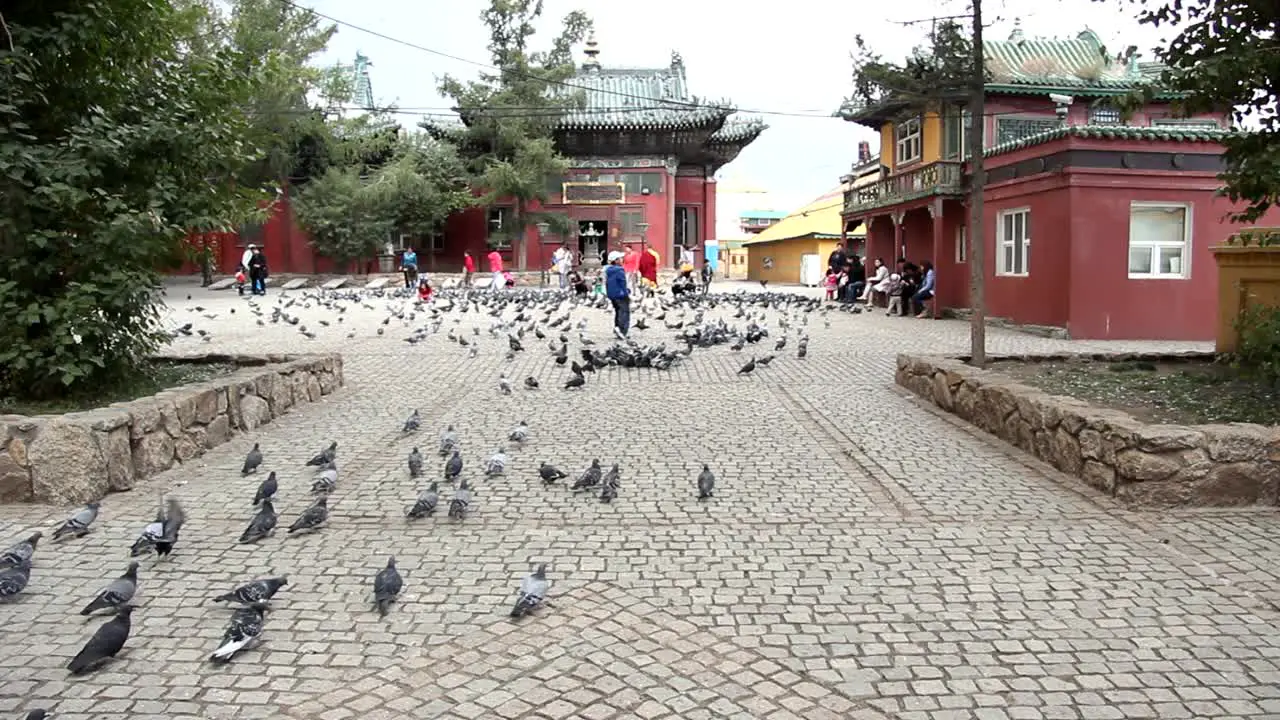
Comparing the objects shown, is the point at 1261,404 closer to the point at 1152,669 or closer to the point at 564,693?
the point at 1152,669

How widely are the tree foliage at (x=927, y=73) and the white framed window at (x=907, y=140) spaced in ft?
50.4

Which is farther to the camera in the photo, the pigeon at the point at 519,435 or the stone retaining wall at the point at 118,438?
the pigeon at the point at 519,435

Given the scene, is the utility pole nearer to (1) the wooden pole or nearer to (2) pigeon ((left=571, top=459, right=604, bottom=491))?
(1) the wooden pole

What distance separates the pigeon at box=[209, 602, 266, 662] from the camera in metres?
4.02

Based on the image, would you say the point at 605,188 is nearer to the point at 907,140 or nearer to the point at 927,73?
the point at 907,140

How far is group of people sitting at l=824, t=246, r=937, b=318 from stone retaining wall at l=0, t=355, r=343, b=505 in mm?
18070

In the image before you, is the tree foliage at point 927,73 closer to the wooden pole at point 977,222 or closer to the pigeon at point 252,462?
the wooden pole at point 977,222

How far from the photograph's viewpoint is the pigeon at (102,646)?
3900 millimetres

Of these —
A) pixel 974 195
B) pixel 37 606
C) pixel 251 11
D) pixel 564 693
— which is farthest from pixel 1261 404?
pixel 251 11

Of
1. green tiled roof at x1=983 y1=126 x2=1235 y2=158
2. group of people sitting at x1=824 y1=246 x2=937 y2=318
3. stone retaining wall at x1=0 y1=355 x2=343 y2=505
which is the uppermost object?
green tiled roof at x1=983 y1=126 x2=1235 y2=158

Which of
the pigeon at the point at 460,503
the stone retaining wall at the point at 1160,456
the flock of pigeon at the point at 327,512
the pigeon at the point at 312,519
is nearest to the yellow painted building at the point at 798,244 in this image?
the flock of pigeon at the point at 327,512

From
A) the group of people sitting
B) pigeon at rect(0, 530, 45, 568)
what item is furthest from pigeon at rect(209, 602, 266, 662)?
Result: the group of people sitting

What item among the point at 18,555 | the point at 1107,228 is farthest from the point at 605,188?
the point at 18,555

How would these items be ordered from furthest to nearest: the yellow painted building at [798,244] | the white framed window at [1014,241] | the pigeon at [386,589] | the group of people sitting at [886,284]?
the yellow painted building at [798,244] → the group of people sitting at [886,284] → the white framed window at [1014,241] → the pigeon at [386,589]
